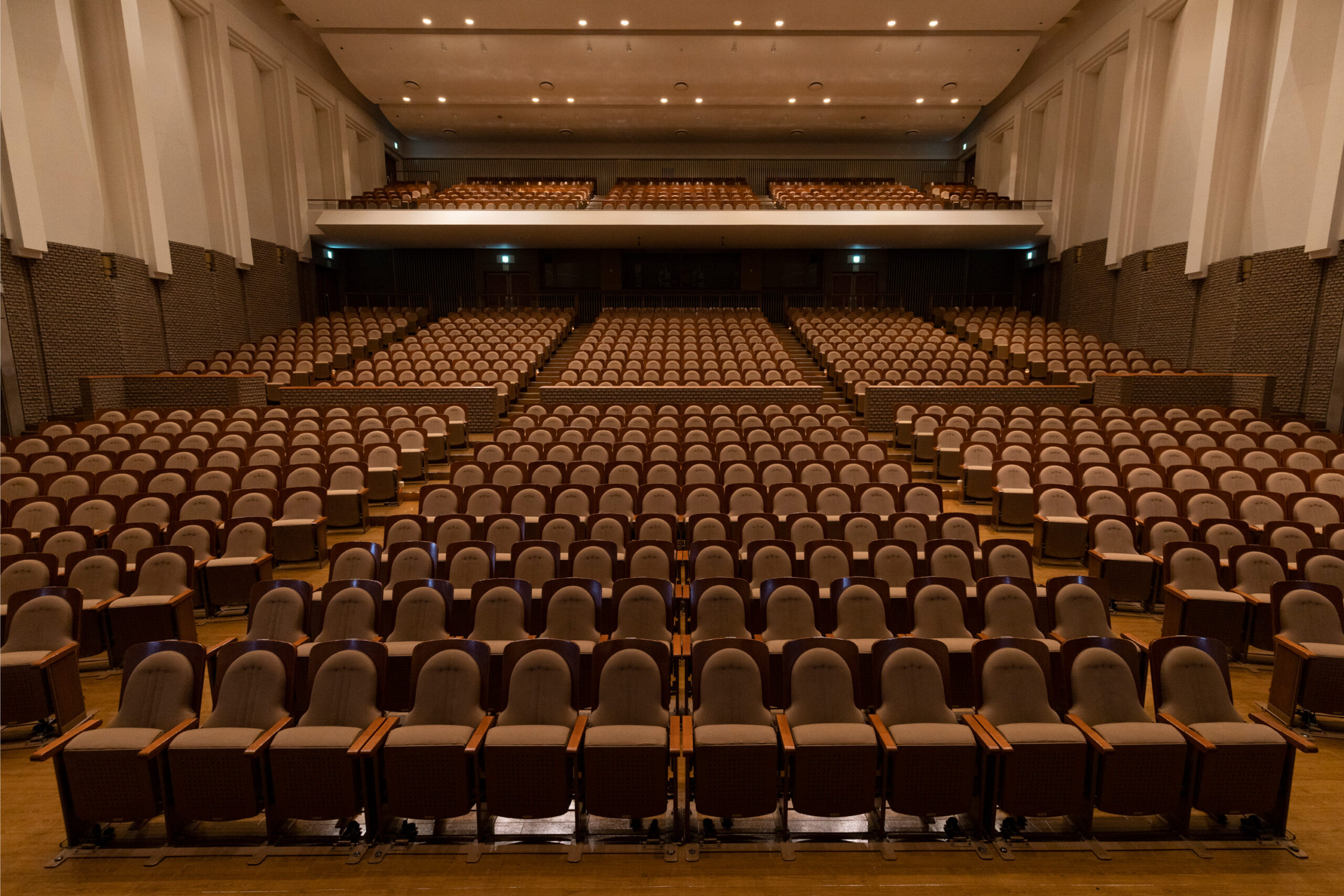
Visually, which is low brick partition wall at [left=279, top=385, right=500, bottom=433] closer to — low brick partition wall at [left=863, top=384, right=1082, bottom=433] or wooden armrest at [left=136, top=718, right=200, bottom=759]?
low brick partition wall at [left=863, top=384, right=1082, bottom=433]

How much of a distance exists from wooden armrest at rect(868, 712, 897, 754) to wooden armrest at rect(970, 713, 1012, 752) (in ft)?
1.10

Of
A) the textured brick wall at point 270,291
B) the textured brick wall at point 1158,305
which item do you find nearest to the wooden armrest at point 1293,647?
the textured brick wall at point 1158,305

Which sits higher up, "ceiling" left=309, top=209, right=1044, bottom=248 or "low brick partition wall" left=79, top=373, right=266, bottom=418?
"ceiling" left=309, top=209, right=1044, bottom=248

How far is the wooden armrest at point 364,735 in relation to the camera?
2.39m

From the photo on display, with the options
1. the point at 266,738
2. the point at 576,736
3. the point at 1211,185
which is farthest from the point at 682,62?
the point at 266,738

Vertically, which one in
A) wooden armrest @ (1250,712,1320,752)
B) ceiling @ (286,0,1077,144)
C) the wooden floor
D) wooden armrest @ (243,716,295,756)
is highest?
ceiling @ (286,0,1077,144)

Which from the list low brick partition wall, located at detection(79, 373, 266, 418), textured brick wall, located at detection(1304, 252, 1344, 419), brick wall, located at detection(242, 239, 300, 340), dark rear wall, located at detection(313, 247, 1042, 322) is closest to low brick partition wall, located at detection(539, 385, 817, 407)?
low brick partition wall, located at detection(79, 373, 266, 418)

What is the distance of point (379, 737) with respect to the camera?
250 centimetres

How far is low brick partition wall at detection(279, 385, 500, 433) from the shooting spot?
25.6 ft

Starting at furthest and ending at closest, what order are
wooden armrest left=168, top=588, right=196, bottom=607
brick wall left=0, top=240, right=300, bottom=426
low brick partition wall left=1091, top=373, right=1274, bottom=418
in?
1. low brick partition wall left=1091, top=373, right=1274, bottom=418
2. brick wall left=0, top=240, right=300, bottom=426
3. wooden armrest left=168, top=588, right=196, bottom=607

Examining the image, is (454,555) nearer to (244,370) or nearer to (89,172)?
(244,370)

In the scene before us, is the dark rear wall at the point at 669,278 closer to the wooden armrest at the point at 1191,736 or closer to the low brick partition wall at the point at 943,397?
the low brick partition wall at the point at 943,397

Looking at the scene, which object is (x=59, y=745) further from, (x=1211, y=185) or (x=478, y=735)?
(x=1211, y=185)

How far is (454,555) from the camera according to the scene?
3928 millimetres
